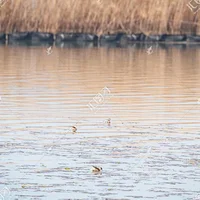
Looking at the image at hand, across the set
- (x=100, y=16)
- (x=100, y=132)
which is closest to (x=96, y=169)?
(x=100, y=132)

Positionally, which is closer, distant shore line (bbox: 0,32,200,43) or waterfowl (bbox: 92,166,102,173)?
waterfowl (bbox: 92,166,102,173)

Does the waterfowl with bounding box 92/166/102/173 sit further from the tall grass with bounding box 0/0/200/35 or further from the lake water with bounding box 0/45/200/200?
the tall grass with bounding box 0/0/200/35

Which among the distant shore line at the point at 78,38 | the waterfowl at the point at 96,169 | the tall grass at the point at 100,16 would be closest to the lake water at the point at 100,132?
the waterfowl at the point at 96,169

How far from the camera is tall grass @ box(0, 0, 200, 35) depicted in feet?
110

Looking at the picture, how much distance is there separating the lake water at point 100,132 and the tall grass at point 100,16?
29.0ft

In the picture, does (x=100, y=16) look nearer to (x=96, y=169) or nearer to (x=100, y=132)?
(x=100, y=132)

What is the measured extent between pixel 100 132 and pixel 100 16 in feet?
68.4

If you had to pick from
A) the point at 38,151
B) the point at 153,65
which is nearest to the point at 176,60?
the point at 153,65

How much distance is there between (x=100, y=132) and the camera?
13320 millimetres

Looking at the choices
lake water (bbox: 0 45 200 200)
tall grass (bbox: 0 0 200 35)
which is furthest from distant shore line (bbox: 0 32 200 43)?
lake water (bbox: 0 45 200 200)

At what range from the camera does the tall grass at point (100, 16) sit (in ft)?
110

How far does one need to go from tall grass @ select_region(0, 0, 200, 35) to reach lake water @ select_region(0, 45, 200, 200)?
8.85 meters

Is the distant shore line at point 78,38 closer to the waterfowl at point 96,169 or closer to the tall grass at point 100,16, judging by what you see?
the tall grass at point 100,16

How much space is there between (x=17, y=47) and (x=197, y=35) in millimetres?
5957
